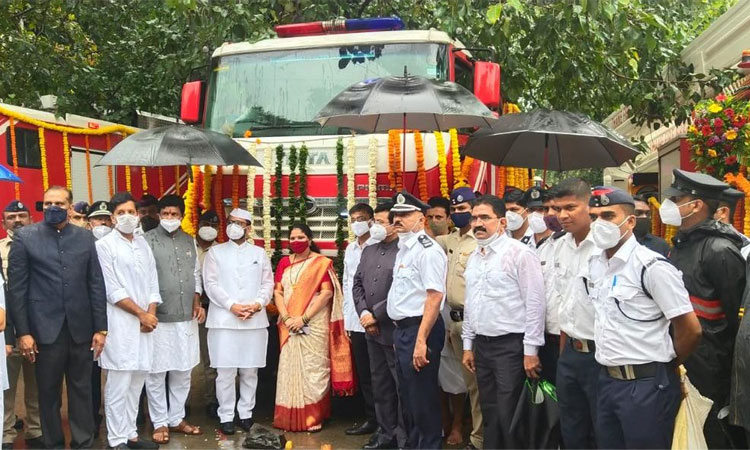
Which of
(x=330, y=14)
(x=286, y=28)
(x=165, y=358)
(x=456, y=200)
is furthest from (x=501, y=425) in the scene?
(x=330, y=14)

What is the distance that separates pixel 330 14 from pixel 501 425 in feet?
21.5

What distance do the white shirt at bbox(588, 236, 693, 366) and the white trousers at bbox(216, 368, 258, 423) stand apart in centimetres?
348

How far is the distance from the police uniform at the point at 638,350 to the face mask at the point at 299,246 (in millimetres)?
3098

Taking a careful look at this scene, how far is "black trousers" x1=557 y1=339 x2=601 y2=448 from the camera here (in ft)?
13.5

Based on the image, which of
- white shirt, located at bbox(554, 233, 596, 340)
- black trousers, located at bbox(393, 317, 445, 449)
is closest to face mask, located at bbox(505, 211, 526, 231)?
black trousers, located at bbox(393, 317, 445, 449)

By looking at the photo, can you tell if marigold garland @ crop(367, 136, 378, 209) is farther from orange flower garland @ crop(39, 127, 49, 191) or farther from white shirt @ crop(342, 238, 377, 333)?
orange flower garland @ crop(39, 127, 49, 191)

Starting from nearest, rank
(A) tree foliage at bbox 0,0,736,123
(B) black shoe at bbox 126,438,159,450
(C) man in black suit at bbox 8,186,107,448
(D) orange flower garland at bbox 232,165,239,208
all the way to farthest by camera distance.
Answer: (C) man in black suit at bbox 8,186,107,448 < (B) black shoe at bbox 126,438,159,450 < (D) orange flower garland at bbox 232,165,239,208 < (A) tree foliage at bbox 0,0,736,123

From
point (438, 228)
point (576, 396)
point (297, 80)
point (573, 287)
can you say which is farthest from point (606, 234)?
point (297, 80)

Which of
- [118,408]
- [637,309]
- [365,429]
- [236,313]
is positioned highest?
[637,309]

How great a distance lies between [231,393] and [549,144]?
357cm

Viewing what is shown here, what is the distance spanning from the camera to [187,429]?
6.28 metres

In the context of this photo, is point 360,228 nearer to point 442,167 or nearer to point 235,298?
point 442,167

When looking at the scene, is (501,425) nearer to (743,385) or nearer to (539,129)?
(743,385)

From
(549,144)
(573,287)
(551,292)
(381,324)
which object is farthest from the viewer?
(549,144)
